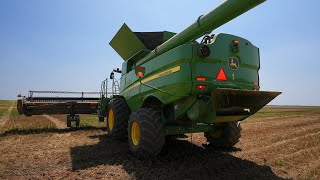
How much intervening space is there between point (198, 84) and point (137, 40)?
11.2 feet

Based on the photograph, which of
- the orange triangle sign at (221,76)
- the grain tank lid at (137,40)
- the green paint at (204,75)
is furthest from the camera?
the grain tank lid at (137,40)

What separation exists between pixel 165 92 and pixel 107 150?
8.29 feet

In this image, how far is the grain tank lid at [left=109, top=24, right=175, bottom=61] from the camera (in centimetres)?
869

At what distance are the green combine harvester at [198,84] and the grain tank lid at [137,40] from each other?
1270 mm

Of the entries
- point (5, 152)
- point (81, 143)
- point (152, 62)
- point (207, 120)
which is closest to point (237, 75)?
point (207, 120)

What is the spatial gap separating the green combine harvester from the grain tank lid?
127 centimetres

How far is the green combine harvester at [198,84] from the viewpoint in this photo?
5828 millimetres

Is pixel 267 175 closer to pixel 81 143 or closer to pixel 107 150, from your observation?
pixel 107 150

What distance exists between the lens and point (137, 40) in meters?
8.70

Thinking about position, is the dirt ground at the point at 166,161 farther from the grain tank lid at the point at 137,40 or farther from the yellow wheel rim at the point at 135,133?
the grain tank lid at the point at 137,40

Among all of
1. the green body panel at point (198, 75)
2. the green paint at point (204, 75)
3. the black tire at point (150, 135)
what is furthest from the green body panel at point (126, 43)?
the black tire at point (150, 135)

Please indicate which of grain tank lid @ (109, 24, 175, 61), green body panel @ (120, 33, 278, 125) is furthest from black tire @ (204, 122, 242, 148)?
grain tank lid @ (109, 24, 175, 61)

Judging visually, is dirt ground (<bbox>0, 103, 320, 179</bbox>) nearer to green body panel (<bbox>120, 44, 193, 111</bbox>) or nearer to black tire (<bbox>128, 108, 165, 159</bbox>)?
black tire (<bbox>128, 108, 165, 159</bbox>)

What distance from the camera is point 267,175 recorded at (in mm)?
5527
